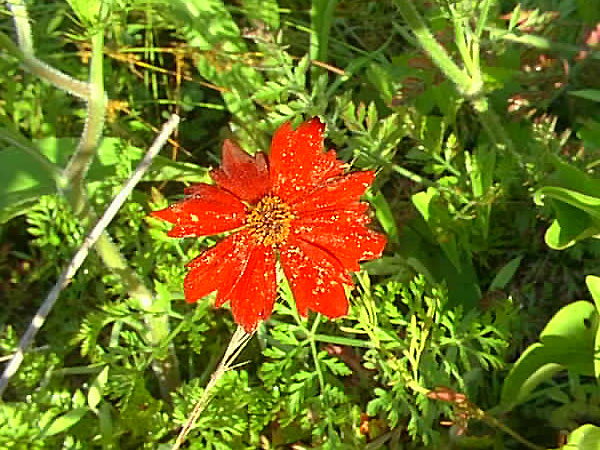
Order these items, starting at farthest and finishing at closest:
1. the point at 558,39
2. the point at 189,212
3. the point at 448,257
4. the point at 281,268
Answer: the point at 558,39
the point at 448,257
the point at 281,268
the point at 189,212

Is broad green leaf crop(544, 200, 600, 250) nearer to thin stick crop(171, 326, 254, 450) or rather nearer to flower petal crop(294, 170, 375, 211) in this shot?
flower petal crop(294, 170, 375, 211)

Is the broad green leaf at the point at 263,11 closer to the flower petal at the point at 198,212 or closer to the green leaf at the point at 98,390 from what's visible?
the flower petal at the point at 198,212

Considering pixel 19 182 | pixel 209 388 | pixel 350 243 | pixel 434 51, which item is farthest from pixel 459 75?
pixel 19 182

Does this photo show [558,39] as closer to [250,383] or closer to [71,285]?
[250,383]

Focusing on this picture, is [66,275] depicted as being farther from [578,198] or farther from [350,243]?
[578,198]

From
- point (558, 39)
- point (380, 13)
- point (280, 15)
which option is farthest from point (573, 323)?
point (280, 15)

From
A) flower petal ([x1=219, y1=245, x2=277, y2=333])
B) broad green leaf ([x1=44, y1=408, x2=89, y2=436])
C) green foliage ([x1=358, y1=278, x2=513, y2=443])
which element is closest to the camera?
flower petal ([x1=219, y1=245, x2=277, y2=333])

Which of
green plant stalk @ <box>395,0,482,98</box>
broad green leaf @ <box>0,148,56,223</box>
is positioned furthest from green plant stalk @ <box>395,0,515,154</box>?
broad green leaf @ <box>0,148,56,223</box>
